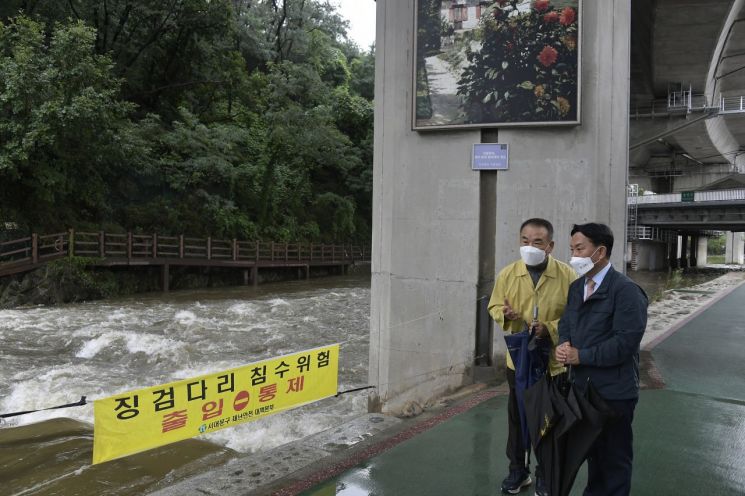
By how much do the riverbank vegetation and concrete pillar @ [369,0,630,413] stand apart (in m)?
14.8

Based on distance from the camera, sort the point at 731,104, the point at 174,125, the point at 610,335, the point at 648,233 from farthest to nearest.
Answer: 1. the point at 648,233
2. the point at 174,125
3. the point at 731,104
4. the point at 610,335

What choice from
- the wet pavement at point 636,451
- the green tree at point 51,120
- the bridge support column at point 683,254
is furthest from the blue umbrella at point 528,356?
the bridge support column at point 683,254

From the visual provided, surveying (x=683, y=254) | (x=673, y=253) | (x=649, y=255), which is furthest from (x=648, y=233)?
(x=683, y=254)

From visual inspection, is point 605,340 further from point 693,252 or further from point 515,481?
point 693,252

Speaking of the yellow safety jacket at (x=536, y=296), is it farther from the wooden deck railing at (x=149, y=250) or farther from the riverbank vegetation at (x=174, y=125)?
the wooden deck railing at (x=149, y=250)

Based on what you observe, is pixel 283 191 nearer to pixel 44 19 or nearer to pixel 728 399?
pixel 44 19

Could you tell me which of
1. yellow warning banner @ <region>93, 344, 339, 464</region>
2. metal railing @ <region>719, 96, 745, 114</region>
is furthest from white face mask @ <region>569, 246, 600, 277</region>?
metal railing @ <region>719, 96, 745, 114</region>

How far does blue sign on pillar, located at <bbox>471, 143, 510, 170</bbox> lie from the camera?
6211 millimetres

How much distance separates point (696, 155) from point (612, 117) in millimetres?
34999

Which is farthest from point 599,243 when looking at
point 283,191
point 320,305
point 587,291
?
point 283,191

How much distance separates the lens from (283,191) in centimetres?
3216

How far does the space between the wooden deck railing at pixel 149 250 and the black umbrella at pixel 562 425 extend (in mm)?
19063

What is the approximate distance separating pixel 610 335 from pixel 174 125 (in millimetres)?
25409

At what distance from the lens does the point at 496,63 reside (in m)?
6.21
